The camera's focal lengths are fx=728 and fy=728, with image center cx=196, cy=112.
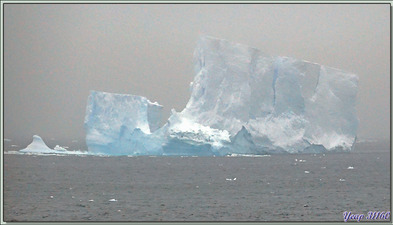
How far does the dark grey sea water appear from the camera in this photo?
19.7 m

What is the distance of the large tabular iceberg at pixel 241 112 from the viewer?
123 feet

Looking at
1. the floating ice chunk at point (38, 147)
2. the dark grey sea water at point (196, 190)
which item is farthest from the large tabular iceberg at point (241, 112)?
the floating ice chunk at point (38, 147)

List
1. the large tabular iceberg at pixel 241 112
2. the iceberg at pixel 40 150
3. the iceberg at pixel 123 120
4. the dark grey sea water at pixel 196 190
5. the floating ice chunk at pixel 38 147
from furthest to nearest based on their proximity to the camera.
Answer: the iceberg at pixel 40 150, the floating ice chunk at pixel 38 147, the iceberg at pixel 123 120, the large tabular iceberg at pixel 241 112, the dark grey sea water at pixel 196 190

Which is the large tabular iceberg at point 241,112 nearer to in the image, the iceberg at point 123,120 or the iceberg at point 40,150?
the iceberg at point 123,120

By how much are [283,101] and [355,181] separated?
34.9ft

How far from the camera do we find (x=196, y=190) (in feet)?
82.8

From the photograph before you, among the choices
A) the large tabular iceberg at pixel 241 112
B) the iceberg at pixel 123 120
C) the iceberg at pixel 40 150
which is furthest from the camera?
the iceberg at pixel 40 150

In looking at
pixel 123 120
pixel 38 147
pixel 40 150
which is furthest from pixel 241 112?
pixel 38 147

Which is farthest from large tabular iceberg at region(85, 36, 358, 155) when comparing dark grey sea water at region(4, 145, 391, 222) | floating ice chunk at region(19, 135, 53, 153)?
Answer: floating ice chunk at region(19, 135, 53, 153)

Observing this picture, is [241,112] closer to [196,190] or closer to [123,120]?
[123,120]

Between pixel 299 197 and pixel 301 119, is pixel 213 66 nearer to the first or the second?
pixel 301 119

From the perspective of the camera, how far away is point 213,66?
38719 mm

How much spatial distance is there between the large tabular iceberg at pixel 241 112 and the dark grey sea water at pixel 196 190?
1.34m

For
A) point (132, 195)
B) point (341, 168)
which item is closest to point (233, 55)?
point (341, 168)
